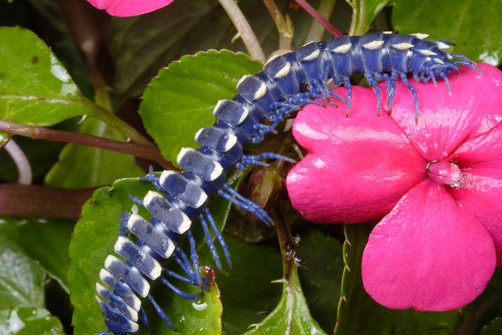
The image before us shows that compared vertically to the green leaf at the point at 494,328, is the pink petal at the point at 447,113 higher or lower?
higher

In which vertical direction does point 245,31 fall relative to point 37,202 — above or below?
above

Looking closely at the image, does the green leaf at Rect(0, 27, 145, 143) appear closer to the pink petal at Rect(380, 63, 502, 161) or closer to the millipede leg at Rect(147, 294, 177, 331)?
the millipede leg at Rect(147, 294, 177, 331)

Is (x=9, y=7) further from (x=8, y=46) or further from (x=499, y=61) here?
(x=499, y=61)

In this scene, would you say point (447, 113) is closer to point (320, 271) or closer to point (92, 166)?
point (320, 271)

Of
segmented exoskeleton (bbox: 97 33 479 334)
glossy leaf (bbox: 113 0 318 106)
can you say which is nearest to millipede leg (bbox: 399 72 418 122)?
segmented exoskeleton (bbox: 97 33 479 334)

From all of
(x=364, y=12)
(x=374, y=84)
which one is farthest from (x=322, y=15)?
(x=374, y=84)

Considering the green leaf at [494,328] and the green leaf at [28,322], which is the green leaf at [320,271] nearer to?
the green leaf at [494,328]

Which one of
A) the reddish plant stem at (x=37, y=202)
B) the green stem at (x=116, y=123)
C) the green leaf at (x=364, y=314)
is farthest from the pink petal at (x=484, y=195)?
the reddish plant stem at (x=37, y=202)
